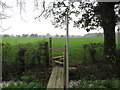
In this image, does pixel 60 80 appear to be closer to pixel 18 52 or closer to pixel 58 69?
pixel 58 69

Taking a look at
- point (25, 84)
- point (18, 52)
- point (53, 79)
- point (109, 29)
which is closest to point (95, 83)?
point (53, 79)

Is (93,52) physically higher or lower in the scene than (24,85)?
→ higher

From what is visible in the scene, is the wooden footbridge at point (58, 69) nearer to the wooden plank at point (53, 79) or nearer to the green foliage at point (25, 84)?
the wooden plank at point (53, 79)

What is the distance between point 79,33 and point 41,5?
0.75m

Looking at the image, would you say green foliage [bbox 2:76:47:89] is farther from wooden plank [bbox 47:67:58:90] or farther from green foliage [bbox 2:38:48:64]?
green foliage [bbox 2:38:48:64]

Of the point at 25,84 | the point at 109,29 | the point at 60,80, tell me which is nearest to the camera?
the point at 60,80

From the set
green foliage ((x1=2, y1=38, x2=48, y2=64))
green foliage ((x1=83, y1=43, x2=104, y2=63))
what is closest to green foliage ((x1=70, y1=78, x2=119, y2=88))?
green foliage ((x1=83, y1=43, x2=104, y2=63))

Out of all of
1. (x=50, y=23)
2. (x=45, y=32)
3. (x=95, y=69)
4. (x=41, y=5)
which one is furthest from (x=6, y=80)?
(x=95, y=69)

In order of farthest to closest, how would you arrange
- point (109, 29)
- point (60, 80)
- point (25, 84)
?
point (109, 29), point (25, 84), point (60, 80)

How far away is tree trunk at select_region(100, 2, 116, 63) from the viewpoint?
88.5 inches

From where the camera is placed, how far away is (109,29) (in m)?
2.29

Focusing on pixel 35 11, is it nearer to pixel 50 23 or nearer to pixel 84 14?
pixel 50 23

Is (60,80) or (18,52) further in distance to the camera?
(18,52)

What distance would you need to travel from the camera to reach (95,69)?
7.62ft
